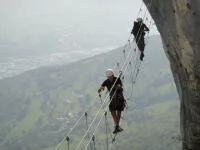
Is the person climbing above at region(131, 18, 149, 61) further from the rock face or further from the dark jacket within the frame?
the rock face

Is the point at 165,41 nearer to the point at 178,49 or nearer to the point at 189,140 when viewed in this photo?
the point at 178,49

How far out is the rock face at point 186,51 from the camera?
13.0 meters

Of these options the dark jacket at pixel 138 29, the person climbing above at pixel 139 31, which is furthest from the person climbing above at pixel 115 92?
the dark jacket at pixel 138 29

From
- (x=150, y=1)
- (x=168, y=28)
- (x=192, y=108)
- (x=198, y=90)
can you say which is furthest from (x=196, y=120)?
(x=150, y=1)

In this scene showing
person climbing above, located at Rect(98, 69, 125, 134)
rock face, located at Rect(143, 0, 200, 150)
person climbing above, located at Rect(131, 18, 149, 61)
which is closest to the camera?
rock face, located at Rect(143, 0, 200, 150)

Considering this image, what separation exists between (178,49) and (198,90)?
5.68ft

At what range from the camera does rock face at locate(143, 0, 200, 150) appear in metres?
13.0

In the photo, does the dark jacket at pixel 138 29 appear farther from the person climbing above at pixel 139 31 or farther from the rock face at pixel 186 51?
the rock face at pixel 186 51

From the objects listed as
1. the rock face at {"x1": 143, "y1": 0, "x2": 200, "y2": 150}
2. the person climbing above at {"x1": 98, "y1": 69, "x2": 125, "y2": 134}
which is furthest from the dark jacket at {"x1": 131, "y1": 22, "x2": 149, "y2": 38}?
the rock face at {"x1": 143, "y1": 0, "x2": 200, "y2": 150}

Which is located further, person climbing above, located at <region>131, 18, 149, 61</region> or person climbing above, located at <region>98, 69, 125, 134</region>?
person climbing above, located at <region>131, 18, 149, 61</region>

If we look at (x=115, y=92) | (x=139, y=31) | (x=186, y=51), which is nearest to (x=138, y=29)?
(x=139, y=31)

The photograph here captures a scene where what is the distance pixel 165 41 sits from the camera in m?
15.1

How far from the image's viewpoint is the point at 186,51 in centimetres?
1316

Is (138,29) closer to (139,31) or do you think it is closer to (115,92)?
(139,31)
